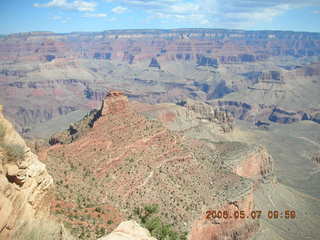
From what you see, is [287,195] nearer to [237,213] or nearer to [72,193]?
[237,213]

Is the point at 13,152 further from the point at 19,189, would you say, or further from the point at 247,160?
the point at 247,160

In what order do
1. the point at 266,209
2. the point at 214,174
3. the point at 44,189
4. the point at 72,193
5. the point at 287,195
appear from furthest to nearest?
1. the point at 287,195
2. the point at 266,209
3. the point at 214,174
4. the point at 72,193
5. the point at 44,189

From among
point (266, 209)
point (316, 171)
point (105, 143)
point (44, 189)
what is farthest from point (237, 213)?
point (316, 171)

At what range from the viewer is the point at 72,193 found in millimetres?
40969

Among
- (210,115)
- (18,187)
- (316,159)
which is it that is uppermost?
(18,187)

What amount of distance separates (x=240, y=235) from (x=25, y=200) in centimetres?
4093

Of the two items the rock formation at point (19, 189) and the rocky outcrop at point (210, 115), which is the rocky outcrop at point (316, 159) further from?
the rock formation at point (19, 189)

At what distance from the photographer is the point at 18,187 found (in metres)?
24.6

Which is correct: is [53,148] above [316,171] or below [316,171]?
above

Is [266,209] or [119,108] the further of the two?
[266,209]

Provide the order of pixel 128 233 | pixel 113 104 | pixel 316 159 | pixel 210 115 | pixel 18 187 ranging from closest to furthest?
pixel 18 187, pixel 128 233, pixel 113 104, pixel 316 159, pixel 210 115
